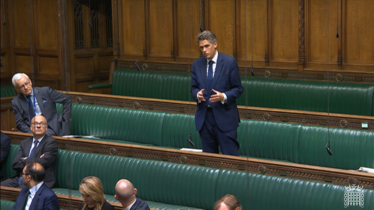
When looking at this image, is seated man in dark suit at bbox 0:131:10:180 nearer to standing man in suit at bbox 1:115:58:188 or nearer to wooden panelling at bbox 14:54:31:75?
standing man in suit at bbox 1:115:58:188

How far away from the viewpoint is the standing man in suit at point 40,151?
170 inches

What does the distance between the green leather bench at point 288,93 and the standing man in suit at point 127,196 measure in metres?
2.05

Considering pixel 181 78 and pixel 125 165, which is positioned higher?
pixel 181 78

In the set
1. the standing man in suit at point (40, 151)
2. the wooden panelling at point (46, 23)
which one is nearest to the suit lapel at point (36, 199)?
the standing man in suit at point (40, 151)

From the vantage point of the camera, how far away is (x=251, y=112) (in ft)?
16.0

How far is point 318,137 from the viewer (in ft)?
14.3

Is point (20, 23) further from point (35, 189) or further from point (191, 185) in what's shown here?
point (191, 185)

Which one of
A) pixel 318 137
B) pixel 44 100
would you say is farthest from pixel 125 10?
pixel 318 137

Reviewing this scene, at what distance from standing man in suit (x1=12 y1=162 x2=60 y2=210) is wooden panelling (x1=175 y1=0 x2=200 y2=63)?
11.2 feet

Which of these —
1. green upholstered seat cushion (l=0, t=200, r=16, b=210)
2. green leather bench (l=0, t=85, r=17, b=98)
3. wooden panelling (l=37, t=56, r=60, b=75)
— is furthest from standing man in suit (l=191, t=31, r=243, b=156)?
green leather bench (l=0, t=85, r=17, b=98)

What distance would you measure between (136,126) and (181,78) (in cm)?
148

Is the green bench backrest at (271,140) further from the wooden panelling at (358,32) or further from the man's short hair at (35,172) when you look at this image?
the wooden panelling at (358,32)

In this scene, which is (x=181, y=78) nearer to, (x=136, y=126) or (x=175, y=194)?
(x=136, y=126)

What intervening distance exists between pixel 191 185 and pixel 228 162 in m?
0.30
